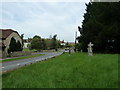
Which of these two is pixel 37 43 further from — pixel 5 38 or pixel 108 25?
pixel 108 25

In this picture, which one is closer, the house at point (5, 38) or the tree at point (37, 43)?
the house at point (5, 38)

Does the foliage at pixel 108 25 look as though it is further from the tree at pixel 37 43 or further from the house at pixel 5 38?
the tree at pixel 37 43

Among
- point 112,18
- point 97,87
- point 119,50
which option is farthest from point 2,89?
point 119,50

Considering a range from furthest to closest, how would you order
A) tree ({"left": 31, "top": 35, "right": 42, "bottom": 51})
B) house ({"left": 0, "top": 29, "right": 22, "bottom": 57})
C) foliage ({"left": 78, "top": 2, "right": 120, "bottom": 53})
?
tree ({"left": 31, "top": 35, "right": 42, "bottom": 51}) → house ({"left": 0, "top": 29, "right": 22, "bottom": 57}) → foliage ({"left": 78, "top": 2, "right": 120, "bottom": 53})

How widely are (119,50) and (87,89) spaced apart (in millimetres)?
26708

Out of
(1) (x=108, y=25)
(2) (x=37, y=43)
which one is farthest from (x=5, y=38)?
(2) (x=37, y=43)

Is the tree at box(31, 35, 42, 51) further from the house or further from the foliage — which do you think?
the foliage

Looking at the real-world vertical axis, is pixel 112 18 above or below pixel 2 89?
above

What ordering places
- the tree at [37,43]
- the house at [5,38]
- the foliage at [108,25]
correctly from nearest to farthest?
the foliage at [108,25] < the house at [5,38] < the tree at [37,43]

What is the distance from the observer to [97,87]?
18.4ft

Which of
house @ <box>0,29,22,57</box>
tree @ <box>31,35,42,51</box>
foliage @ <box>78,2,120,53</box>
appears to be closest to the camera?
foliage @ <box>78,2,120,53</box>

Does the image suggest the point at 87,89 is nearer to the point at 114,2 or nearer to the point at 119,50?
the point at 114,2

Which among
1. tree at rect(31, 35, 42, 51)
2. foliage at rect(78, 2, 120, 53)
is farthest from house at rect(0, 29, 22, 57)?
tree at rect(31, 35, 42, 51)

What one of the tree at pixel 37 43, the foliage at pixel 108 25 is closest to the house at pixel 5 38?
the foliage at pixel 108 25
